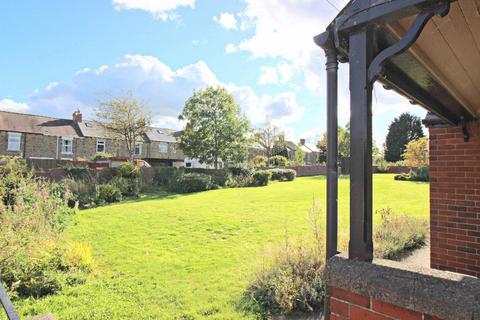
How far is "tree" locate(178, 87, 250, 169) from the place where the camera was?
2555 centimetres

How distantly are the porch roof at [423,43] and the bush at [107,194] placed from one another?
45.3 feet

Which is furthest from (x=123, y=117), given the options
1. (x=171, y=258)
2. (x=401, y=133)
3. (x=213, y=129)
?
(x=401, y=133)

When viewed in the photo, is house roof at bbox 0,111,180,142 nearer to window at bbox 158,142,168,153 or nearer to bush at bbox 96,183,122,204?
window at bbox 158,142,168,153

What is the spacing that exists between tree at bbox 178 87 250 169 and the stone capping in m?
23.7

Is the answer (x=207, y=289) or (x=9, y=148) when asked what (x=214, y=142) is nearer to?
(x=9, y=148)

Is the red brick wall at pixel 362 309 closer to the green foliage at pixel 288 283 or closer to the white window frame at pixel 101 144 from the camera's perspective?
the green foliage at pixel 288 283

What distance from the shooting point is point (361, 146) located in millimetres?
1938

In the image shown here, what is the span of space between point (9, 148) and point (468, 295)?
113 feet

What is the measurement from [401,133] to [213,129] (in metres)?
34.6

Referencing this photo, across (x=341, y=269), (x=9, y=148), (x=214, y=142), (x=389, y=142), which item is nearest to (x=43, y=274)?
(x=341, y=269)

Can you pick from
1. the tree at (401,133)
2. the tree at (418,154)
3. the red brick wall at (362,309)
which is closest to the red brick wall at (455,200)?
the red brick wall at (362,309)

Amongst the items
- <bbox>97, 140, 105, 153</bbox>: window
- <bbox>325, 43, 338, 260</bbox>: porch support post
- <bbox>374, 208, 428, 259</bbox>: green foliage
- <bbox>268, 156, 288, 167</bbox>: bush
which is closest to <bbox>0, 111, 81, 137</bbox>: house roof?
<bbox>97, 140, 105, 153</bbox>: window

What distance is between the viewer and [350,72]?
2.00m

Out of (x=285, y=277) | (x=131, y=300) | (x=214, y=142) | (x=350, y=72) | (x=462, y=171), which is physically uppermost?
(x=214, y=142)
